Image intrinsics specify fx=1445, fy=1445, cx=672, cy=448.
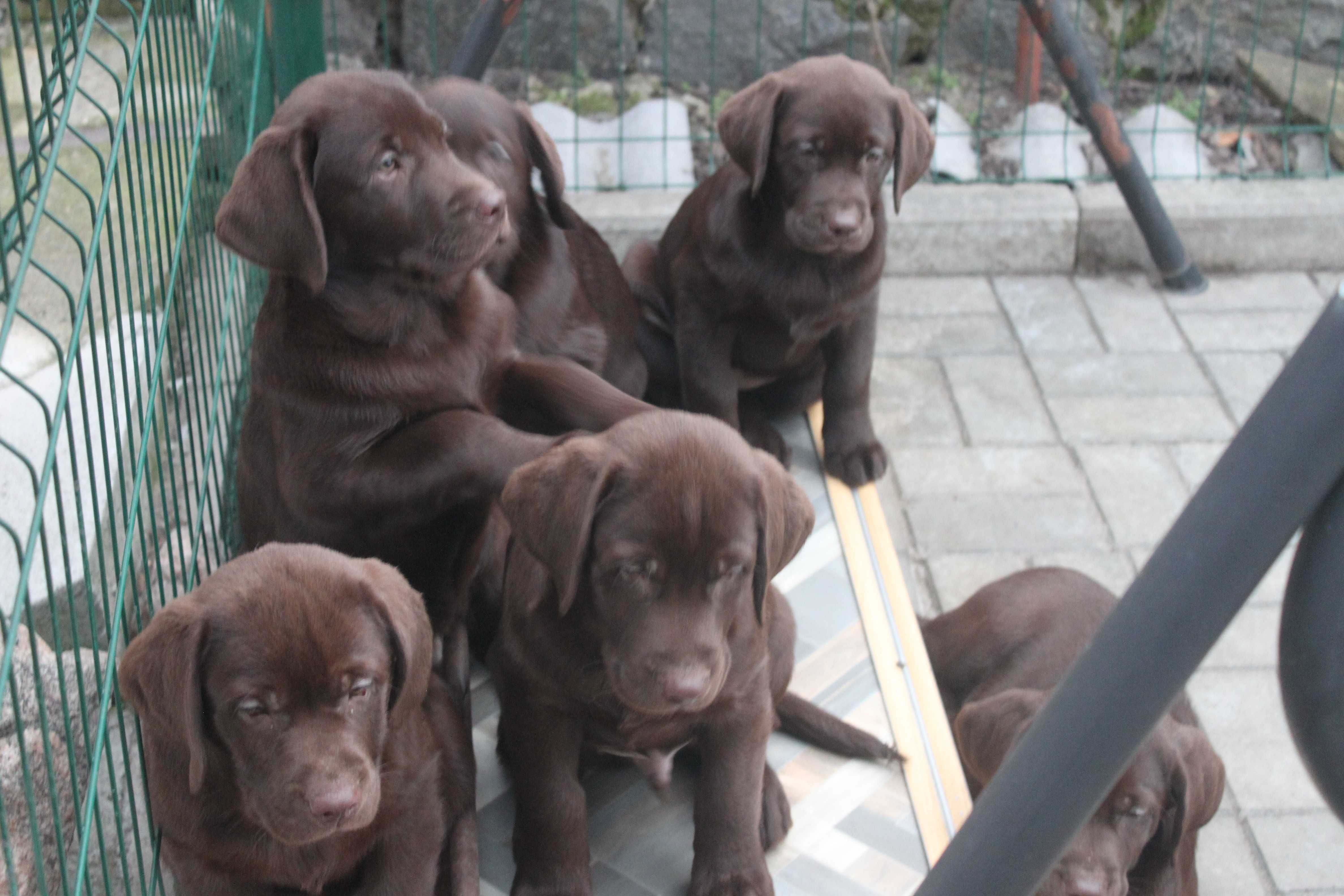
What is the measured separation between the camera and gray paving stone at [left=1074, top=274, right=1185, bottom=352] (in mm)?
6062

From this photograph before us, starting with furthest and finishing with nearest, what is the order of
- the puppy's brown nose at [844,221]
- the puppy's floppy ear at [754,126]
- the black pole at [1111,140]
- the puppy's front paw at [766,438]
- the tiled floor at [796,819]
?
the black pole at [1111,140]
the puppy's front paw at [766,438]
the puppy's floppy ear at [754,126]
the puppy's brown nose at [844,221]
the tiled floor at [796,819]

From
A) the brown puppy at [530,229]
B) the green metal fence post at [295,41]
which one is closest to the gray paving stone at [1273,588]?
the brown puppy at [530,229]

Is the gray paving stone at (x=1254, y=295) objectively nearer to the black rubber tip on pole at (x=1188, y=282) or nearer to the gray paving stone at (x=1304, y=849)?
the black rubber tip on pole at (x=1188, y=282)

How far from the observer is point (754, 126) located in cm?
405

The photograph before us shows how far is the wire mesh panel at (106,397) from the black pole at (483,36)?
674 mm

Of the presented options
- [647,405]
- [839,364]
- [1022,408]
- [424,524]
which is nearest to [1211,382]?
[1022,408]

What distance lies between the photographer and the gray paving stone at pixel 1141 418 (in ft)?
18.1

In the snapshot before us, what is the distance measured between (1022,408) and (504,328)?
9.72 ft

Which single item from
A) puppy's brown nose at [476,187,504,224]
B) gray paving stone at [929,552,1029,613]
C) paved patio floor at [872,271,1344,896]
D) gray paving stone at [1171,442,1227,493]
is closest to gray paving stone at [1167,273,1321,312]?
paved patio floor at [872,271,1344,896]

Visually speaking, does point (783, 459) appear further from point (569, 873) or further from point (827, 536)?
point (569, 873)

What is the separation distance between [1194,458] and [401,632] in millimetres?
3825

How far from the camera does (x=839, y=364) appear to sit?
14.7ft

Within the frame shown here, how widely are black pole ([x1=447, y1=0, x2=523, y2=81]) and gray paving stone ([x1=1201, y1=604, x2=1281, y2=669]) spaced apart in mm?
3128

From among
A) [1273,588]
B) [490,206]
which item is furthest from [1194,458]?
[490,206]
